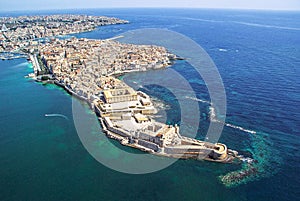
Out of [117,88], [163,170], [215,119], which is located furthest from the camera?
[117,88]

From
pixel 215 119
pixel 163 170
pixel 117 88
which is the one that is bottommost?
pixel 163 170

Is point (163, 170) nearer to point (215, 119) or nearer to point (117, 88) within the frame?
point (215, 119)

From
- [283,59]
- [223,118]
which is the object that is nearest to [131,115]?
[223,118]

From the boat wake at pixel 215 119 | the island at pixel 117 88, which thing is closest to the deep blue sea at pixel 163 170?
the boat wake at pixel 215 119

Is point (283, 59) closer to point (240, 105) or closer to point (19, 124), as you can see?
point (240, 105)

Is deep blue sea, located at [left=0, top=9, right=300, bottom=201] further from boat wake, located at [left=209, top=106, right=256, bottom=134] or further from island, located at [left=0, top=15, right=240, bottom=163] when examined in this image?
island, located at [left=0, top=15, right=240, bottom=163]

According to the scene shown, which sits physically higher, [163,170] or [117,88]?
[117,88]

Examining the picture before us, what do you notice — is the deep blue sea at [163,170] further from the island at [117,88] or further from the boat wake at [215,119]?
the island at [117,88]

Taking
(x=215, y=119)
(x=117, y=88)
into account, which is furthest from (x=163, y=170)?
(x=117, y=88)

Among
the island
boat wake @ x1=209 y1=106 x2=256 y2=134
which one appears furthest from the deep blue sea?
the island
